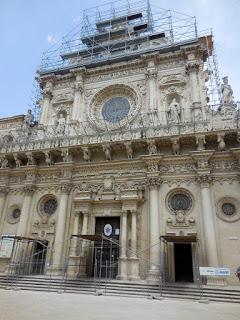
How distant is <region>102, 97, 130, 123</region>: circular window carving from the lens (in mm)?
20859

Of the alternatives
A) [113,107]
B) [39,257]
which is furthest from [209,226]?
[113,107]

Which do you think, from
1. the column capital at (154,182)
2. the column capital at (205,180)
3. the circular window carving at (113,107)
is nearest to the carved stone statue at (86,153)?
the circular window carving at (113,107)

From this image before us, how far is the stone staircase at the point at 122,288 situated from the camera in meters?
11.3

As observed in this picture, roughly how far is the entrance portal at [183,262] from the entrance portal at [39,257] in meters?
7.81

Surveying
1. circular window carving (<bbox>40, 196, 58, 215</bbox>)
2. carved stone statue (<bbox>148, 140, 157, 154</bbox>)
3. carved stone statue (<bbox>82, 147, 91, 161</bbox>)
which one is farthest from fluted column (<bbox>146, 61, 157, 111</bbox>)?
circular window carving (<bbox>40, 196, 58, 215</bbox>)

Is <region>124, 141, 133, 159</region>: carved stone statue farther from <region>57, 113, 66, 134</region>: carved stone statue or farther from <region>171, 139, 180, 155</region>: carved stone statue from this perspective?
<region>57, 113, 66, 134</region>: carved stone statue

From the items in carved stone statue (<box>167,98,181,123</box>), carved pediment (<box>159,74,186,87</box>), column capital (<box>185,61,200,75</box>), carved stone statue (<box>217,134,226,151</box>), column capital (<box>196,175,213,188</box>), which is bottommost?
column capital (<box>196,175,213,188</box>)

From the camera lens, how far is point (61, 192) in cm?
1772

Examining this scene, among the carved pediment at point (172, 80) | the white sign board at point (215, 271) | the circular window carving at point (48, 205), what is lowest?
the white sign board at point (215, 271)

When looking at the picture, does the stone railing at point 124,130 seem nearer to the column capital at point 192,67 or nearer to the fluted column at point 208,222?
the fluted column at point 208,222

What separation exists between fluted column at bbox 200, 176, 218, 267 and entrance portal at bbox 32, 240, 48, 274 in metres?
9.44

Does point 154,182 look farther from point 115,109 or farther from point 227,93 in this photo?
point 227,93

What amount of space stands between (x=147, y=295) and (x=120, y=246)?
12.2 feet

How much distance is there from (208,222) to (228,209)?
152cm
